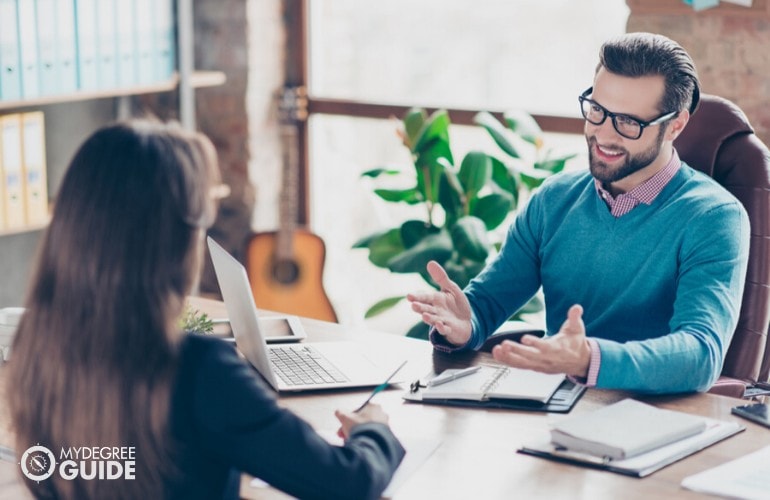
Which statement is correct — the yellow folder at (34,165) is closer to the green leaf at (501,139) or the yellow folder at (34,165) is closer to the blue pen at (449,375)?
the green leaf at (501,139)

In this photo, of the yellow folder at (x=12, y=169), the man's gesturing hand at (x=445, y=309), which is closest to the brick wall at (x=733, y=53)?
the man's gesturing hand at (x=445, y=309)

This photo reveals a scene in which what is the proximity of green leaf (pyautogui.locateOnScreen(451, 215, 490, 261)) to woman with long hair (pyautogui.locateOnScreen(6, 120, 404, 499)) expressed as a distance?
173 cm

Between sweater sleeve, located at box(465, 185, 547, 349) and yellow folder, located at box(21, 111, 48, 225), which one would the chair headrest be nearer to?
sweater sleeve, located at box(465, 185, 547, 349)

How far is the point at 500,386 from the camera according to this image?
1779 millimetres

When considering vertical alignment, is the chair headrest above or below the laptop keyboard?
above

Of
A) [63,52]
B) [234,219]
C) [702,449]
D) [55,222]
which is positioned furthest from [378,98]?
[55,222]

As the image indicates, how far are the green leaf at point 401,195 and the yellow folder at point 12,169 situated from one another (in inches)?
40.3

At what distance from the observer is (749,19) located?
2.91m

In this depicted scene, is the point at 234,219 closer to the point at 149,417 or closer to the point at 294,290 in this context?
the point at 294,290

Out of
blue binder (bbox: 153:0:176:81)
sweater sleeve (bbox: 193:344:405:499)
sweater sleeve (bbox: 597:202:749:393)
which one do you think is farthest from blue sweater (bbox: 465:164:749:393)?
blue binder (bbox: 153:0:176:81)

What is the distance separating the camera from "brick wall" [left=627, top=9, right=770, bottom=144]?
9.52 feet

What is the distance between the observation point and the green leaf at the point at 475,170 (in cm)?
306

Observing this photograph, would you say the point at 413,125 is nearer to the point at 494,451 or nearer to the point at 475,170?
the point at 475,170

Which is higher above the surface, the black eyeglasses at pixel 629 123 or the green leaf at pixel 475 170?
the black eyeglasses at pixel 629 123
